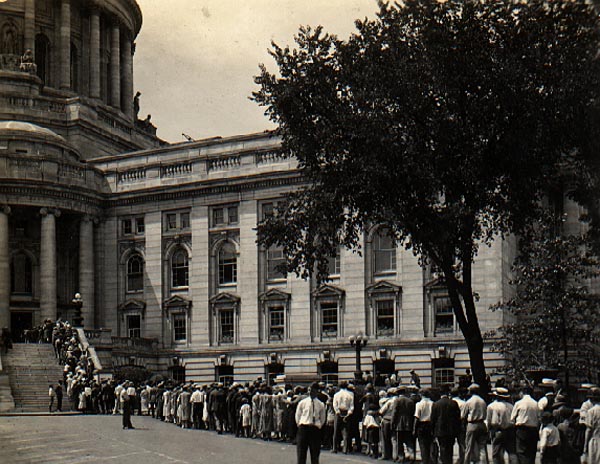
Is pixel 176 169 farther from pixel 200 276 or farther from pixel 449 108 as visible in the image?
pixel 449 108

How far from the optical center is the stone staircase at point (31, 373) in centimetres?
4350

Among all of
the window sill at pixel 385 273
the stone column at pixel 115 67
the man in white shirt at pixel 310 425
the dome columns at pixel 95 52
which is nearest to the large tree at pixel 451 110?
the man in white shirt at pixel 310 425

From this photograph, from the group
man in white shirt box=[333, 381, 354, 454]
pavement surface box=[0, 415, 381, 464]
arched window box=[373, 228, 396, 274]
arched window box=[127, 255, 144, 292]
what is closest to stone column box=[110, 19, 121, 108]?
arched window box=[127, 255, 144, 292]

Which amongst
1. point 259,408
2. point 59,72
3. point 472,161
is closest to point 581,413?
point 472,161

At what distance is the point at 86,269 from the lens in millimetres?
58656

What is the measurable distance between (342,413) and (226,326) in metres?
29.7

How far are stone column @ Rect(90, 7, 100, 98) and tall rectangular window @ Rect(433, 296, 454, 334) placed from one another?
40968 millimetres

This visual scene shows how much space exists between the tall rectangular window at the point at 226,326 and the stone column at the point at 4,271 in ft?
39.7

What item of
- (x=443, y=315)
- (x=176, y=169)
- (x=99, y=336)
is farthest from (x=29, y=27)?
(x=443, y=315)

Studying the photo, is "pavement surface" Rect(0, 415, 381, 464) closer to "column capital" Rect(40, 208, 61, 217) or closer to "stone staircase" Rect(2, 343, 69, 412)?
"stone staircase" Rect(2, 343, 69, 412)

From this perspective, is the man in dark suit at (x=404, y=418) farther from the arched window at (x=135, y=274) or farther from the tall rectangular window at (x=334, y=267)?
the arched window at (x=135, y=274)

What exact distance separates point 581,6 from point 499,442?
11.6 meters

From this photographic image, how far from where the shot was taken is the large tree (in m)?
26.0

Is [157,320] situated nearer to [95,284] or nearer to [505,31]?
[95,284]
